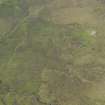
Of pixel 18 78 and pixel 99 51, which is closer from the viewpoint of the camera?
pixel 18 78

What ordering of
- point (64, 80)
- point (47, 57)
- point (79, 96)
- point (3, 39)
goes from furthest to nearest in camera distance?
point (3, 39), point (47, 57), point (64, 80), point (79, 96)

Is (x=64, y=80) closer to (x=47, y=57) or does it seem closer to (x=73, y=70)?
(x=73, y=70)

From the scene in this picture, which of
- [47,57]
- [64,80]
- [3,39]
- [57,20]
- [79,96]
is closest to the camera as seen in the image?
[79,96]

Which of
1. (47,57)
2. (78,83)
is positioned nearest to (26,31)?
(47,57)

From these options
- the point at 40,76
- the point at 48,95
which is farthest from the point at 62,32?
the point at 48,95

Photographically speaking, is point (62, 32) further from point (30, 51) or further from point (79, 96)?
point (79, 96)

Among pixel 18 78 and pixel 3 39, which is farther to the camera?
pixel 3 39
